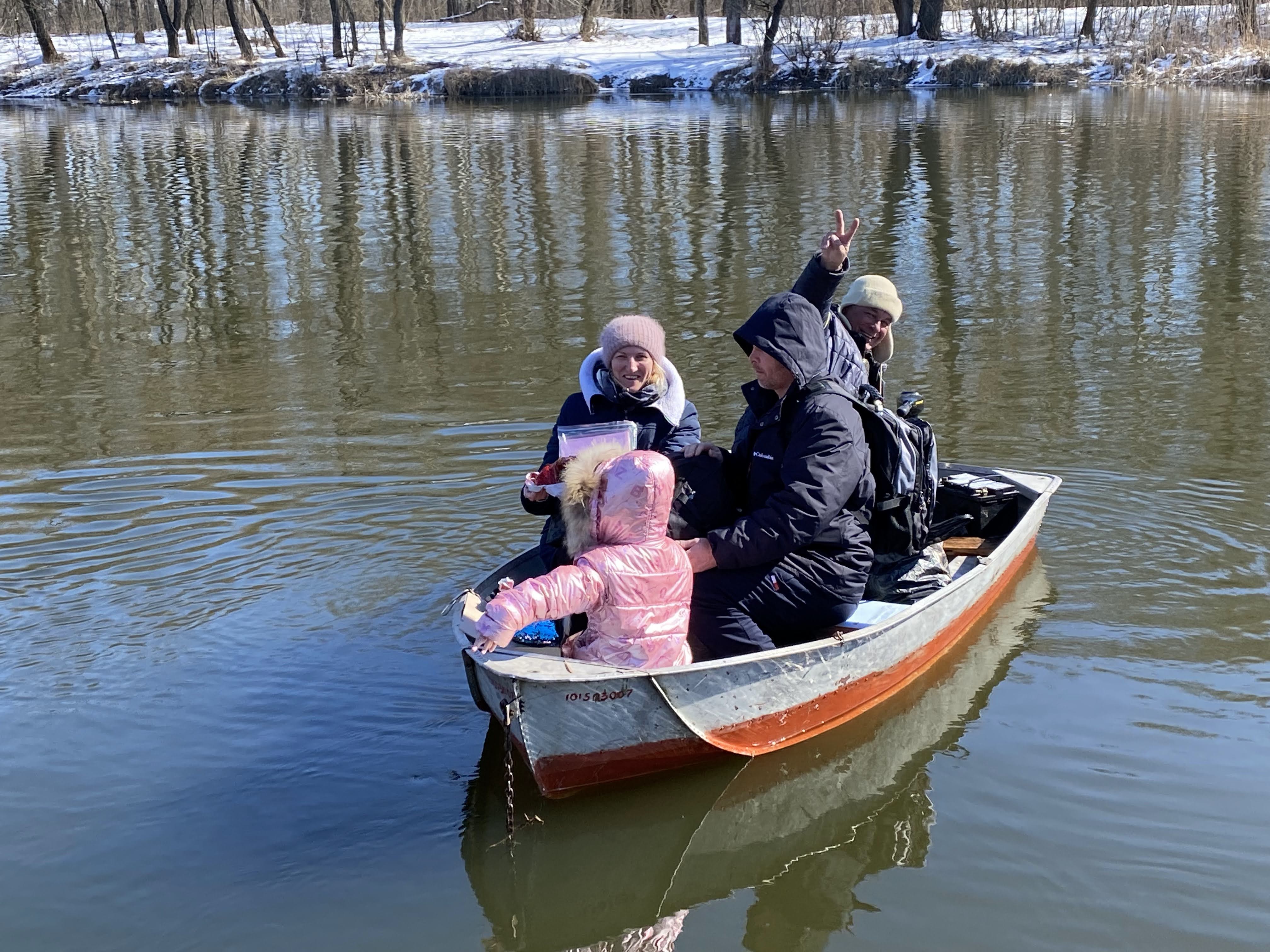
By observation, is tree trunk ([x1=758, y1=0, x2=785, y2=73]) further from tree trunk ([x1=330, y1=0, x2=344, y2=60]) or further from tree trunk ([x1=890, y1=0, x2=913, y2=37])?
tree trunk ([x1=330, y1=0, x2=344, y2=60])

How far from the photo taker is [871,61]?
39938mm

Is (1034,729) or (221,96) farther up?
(221,96)

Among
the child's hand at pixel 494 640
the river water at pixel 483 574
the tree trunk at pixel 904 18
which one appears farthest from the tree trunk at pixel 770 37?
the child's hand at pixel 494 640

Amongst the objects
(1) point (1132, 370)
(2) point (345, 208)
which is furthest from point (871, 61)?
(1) point (1132, 370)

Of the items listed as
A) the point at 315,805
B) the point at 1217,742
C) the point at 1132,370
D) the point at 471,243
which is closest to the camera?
the point at 315,805

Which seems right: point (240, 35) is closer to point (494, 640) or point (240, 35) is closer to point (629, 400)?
point (629, 400)

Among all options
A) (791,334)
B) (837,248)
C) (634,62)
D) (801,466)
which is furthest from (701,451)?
(634,62)

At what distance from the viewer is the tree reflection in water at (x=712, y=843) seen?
4.52 metres

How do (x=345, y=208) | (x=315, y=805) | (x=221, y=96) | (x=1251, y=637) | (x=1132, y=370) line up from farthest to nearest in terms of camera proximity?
(x=221, y=96)
(x=345, y=208)
(x=1132, y=370)
(x=1251, y=637)
(x=315, y=805)

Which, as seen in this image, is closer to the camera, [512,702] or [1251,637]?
[512,702]

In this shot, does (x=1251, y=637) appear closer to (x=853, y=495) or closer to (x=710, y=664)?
(x=853, y=495)

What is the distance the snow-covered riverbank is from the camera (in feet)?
124

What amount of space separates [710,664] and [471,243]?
41.4 ft

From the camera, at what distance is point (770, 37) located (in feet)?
135
